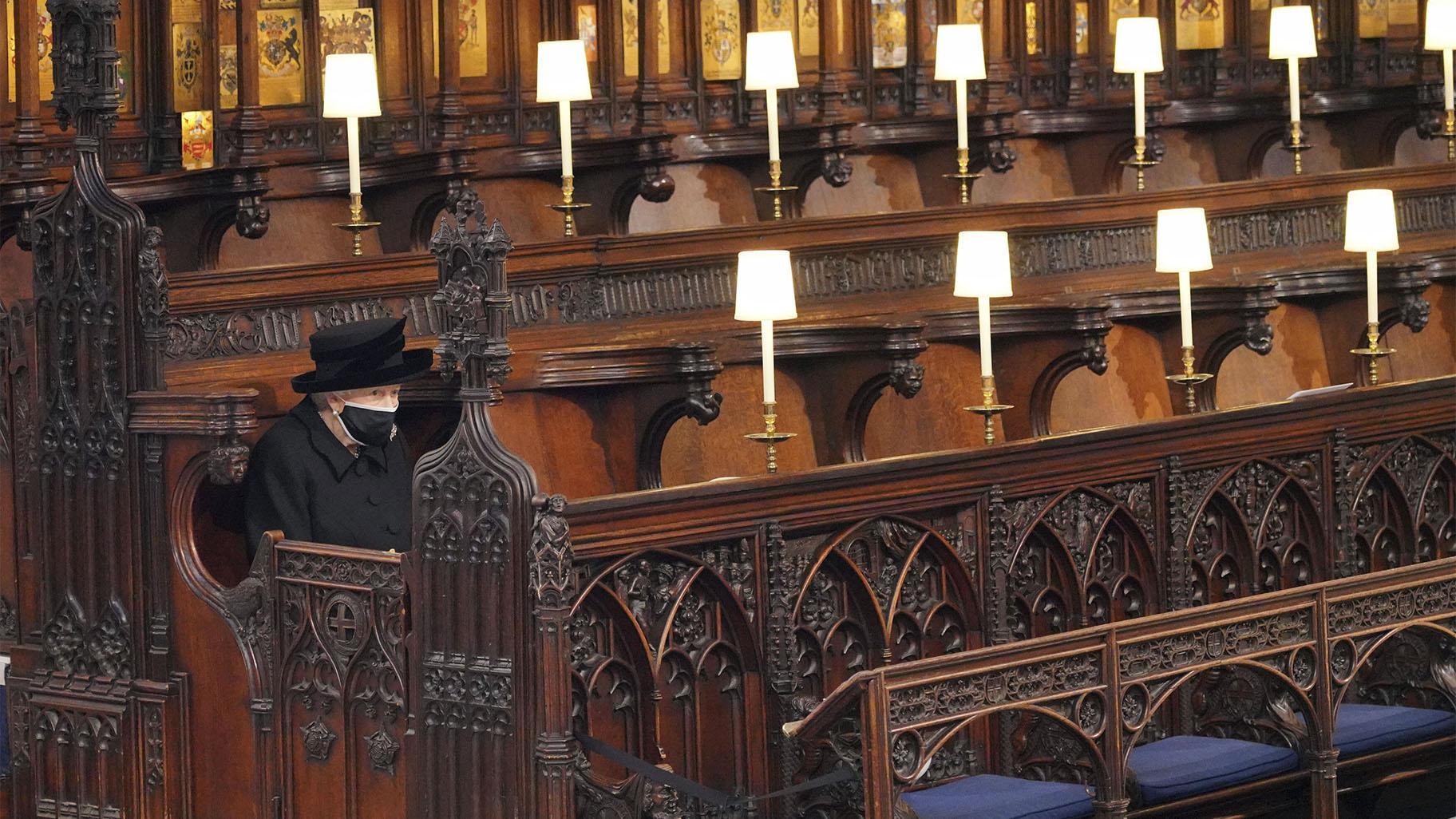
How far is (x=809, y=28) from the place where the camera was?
10.3 meters

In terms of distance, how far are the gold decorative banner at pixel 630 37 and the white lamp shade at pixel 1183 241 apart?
2808 mm

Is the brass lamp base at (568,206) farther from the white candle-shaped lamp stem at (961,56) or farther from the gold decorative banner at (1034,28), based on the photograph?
the gold decorative banner at (1034,28)

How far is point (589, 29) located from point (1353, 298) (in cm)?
307

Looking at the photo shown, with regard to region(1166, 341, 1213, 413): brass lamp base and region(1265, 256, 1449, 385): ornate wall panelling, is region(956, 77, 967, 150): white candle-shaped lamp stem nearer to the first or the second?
region(1265, 256, 1449, 385): ornate wall panelling

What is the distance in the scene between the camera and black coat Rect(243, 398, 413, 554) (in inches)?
223

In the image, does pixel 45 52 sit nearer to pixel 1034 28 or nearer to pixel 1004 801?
pixel 1004 801

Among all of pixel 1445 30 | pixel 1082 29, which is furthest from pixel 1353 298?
pixel 1082 29

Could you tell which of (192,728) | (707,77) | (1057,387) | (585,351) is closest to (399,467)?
(192,728)

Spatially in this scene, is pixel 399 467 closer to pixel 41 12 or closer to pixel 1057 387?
pixel 41 12

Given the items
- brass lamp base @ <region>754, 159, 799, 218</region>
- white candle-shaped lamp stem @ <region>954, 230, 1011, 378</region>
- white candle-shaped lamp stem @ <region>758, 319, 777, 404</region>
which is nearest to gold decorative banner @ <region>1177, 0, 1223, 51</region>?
brass lamp base @ <region>754, 159, 799, 218</region>

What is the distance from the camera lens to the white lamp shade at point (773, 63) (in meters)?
8.87

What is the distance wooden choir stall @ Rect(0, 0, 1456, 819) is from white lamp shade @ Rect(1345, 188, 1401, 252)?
1.00ft

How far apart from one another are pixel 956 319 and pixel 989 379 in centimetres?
115

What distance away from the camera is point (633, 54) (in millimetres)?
9734
